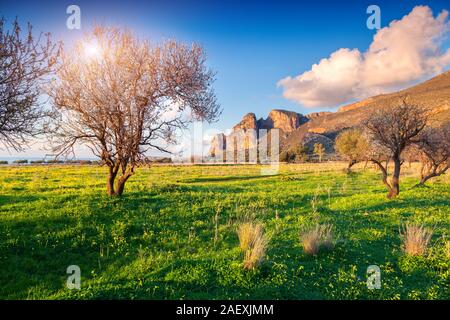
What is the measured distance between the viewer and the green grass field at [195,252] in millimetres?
7387

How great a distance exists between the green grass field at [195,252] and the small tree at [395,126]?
4.50m

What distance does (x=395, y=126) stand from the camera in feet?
67.9

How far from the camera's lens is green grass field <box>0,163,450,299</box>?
7387 mm

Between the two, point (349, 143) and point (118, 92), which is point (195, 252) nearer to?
point (118, 92)

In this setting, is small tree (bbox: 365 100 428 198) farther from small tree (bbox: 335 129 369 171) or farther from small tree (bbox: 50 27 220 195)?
small tree (bbox: 335 129 369 171)

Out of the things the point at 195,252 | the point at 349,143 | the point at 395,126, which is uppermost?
the point at 349,143

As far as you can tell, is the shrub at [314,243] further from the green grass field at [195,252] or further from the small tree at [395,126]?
the small tree at [395,126]

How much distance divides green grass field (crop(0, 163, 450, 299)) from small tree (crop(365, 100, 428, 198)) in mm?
4500

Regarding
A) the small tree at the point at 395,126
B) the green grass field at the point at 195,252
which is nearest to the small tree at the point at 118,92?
the green grass field at the point at 195,252

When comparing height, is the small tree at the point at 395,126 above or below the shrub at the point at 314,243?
above

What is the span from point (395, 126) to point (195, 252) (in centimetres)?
1755

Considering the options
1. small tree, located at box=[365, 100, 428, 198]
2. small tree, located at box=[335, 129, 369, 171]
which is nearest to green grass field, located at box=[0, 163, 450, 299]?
small tree, located at box=[365, 100, 428, 198]

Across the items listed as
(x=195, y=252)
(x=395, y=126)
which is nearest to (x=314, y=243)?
Answer: (x=195, y=252)

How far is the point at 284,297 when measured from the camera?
23.0 feet
